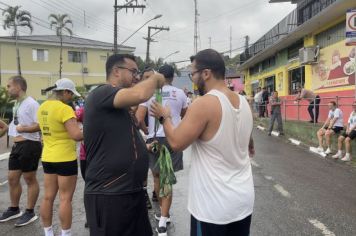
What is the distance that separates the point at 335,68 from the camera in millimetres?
17703

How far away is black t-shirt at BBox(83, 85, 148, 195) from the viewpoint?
3.15 metres

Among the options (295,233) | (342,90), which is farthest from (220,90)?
(342,90)

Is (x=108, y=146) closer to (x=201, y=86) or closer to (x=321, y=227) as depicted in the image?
(x=201, y=86)

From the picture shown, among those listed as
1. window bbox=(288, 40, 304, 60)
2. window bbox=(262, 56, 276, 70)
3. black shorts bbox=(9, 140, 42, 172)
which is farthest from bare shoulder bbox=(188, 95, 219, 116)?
window bbox=(262, 56, 276, 70)

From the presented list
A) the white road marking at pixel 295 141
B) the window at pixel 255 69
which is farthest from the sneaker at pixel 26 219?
the window at pixel 255 69

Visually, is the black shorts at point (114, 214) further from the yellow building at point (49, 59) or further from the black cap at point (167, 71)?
the yellow building at point (49, 59)

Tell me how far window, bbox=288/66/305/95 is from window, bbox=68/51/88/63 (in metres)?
29.9

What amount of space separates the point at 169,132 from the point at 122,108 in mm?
430

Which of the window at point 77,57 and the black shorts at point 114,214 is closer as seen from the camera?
the black shorts at point 114,214

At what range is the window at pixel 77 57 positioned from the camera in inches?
1929

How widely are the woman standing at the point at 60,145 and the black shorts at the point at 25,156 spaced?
3.45ft

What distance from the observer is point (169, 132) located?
2943 mm

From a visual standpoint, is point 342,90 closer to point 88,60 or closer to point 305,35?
point 305,35

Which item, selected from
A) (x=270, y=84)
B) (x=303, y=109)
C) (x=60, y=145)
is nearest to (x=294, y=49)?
(x=303, y=109)
